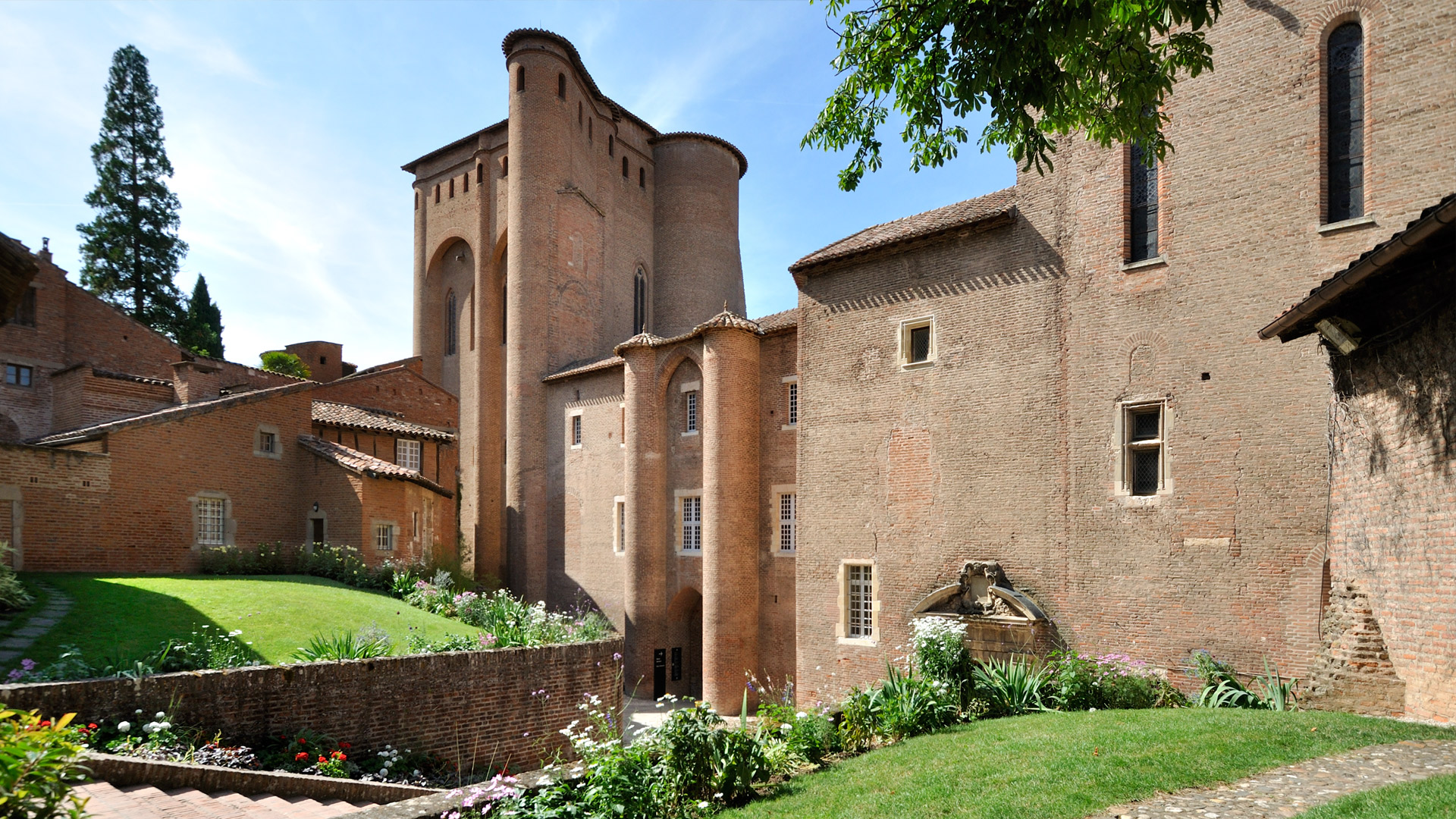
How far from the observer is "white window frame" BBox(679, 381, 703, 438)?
24188mm

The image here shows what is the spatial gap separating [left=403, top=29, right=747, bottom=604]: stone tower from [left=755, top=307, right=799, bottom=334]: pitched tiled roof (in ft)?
31.2

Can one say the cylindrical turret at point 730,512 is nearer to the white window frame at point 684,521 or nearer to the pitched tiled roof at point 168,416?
the white window frame at point 684,521

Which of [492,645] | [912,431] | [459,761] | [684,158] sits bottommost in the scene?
[459,761]

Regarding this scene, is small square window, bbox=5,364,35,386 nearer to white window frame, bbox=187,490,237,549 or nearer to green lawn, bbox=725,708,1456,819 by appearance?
white window frame, bbox=187,490,237,549

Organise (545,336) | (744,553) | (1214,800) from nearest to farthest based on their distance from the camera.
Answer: (1214,800)
(744,553)
(545,336)

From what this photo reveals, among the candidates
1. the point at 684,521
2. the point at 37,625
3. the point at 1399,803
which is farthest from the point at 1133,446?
the point at 37,625

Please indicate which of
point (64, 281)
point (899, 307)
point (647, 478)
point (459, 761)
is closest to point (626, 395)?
point (647, 478)

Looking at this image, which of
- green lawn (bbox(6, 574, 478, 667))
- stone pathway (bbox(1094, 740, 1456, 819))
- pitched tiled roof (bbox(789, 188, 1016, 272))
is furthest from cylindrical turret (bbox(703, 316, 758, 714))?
stone pathway (bbox(1094, 740, 1456, 819))

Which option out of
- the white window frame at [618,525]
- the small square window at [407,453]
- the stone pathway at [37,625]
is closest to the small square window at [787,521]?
the white window frame at [618,525]

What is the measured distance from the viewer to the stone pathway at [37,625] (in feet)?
35.5

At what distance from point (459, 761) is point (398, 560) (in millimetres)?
11190

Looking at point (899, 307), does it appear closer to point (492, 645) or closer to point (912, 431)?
point (912, 431)

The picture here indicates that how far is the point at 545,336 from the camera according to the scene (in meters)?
30.0

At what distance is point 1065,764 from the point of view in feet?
25.1
